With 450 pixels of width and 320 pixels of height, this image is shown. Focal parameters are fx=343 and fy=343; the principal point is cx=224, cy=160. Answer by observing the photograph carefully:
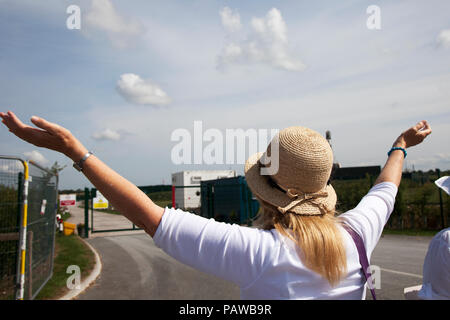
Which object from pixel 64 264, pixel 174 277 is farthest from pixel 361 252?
pixel 64 264

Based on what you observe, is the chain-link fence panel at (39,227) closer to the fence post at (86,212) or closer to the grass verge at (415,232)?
the fence post at (86,212)

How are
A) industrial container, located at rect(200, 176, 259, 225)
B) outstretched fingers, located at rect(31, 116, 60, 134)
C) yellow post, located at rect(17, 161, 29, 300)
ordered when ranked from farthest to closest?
industrial container, located at rect(200, 176, 259, 225), yellow post, located at rect(17, 161, 29, 300), outstretched fingers, located at rect(31, 116, 60, 134)

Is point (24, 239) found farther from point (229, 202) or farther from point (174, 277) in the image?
point (229, 202)

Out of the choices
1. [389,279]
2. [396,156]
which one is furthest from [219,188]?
[396,156]

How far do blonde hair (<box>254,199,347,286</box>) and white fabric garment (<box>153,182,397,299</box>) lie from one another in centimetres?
3

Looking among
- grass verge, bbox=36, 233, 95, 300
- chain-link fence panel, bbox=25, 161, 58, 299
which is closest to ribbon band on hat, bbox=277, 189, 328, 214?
chain-link fence panel, bbox=25, 161, 58, 299

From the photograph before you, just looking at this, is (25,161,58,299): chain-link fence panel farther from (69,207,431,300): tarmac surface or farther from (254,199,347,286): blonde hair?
(254,199,347,286): blonde hair

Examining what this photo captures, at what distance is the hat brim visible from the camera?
1.35 metres

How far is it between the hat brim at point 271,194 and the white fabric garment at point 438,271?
1.96ft

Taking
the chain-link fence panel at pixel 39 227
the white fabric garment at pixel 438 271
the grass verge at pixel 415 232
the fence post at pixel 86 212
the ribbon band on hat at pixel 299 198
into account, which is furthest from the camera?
the fence post at pixel 86 212

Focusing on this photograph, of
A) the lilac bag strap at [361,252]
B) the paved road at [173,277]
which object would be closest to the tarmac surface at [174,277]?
the paved road at [173,277]

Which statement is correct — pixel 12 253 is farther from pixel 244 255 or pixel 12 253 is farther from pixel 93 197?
pixel 93 197

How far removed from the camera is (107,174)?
114cm

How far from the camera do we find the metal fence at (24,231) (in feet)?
15.2
